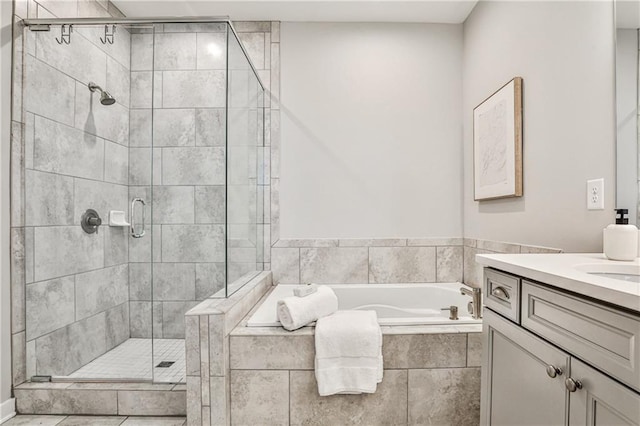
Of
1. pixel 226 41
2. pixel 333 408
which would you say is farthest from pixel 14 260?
pixel 333 408

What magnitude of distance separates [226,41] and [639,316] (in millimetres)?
2088

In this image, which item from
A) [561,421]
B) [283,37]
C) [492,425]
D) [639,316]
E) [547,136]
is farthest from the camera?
[283,37]

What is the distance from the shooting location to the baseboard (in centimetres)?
178

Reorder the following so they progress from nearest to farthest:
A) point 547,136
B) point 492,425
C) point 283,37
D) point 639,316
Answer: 1. point 639,316
2. point 492,425
3. point 547,136
4. point 283,37

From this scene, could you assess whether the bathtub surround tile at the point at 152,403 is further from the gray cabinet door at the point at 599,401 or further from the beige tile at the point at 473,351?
the gray cabinet door at the point at 599,401

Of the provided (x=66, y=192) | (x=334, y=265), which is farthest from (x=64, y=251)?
(x=334, y=265)

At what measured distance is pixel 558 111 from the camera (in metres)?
1.70

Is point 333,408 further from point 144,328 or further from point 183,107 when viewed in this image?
point 183,107

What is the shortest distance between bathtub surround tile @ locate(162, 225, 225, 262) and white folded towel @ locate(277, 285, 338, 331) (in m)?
1.03

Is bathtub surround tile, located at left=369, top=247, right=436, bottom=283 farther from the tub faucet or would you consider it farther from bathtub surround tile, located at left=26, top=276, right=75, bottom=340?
bathtub surround tile, located at left=26, top=276, right=75, bottom=340

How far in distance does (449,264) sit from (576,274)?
193cm

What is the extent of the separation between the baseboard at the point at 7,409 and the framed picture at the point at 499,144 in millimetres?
2909

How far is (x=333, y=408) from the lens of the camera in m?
1.67

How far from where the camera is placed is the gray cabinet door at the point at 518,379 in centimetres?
89
